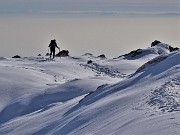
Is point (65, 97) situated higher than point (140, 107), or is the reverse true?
point (140, 107)

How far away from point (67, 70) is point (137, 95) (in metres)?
23.0

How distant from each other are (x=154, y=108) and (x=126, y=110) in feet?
3.87

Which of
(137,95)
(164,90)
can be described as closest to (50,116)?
(137,95)

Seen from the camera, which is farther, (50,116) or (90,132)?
(50,116)

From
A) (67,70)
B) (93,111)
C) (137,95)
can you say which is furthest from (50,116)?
(67,70)

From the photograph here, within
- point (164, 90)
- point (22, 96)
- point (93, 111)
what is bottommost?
point (22, 96)

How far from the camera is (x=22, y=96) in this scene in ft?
85.8

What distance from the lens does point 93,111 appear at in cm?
1393

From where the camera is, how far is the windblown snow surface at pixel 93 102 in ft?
33.9

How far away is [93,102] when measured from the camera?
16625 mm

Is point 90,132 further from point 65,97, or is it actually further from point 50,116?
point 65,97

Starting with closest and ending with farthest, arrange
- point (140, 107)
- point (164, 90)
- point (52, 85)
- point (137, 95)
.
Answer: point (140, 107)
point (164, 90)
point (137, 95)
point (52, 85)

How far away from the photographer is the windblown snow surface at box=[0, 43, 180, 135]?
1034 cm

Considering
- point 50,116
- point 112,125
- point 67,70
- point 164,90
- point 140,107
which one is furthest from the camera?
point 67,70
